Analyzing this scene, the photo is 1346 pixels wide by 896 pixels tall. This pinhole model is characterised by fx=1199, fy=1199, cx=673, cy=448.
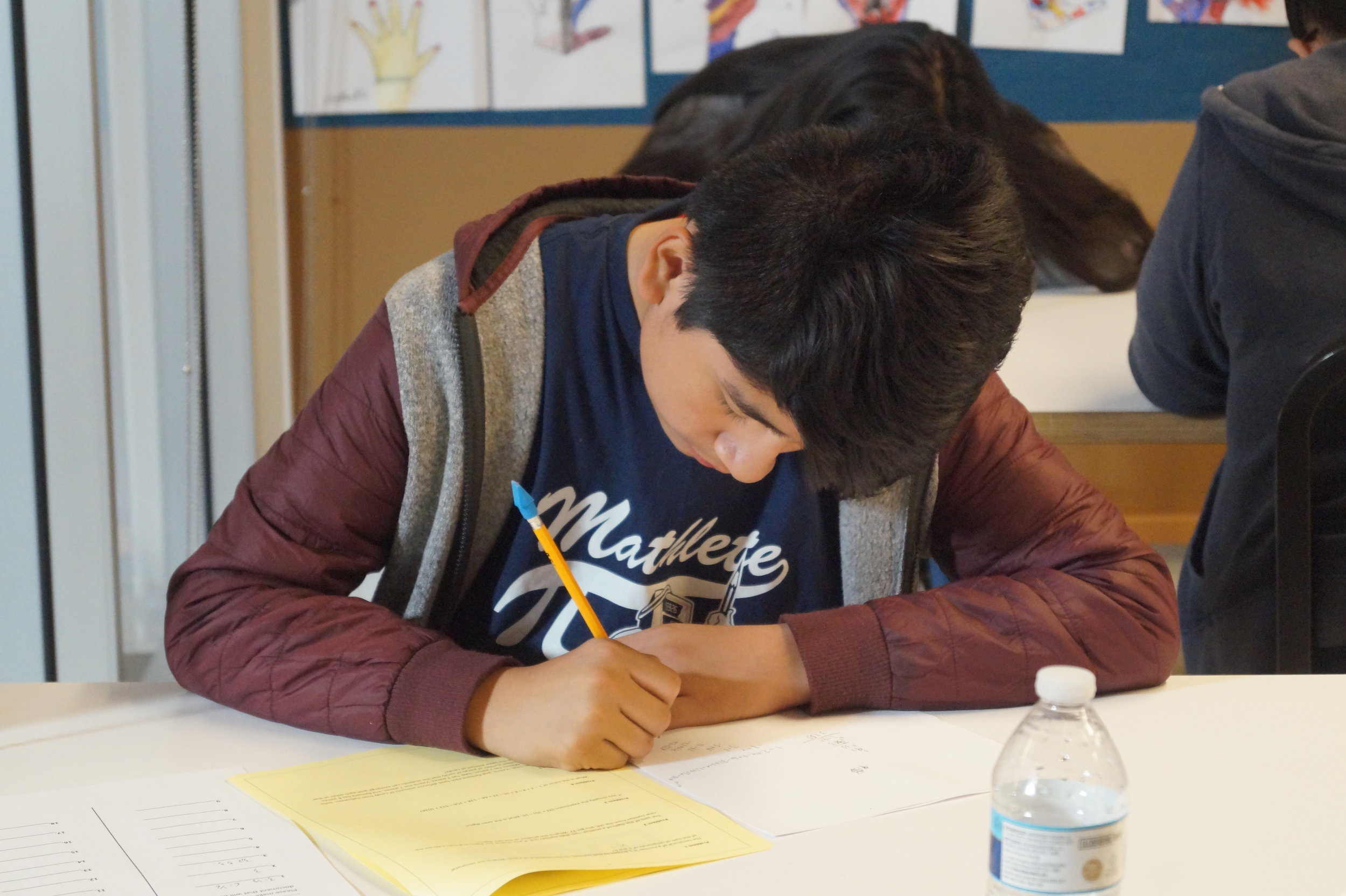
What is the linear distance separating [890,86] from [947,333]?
1.51 meters

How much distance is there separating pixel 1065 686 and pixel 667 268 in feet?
1.53

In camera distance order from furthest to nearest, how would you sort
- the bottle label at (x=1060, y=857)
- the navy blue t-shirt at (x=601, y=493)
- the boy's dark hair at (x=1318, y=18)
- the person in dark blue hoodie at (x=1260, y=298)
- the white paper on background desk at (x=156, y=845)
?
1. the boy's dark hair at (x=1318, y=18)
2. the person in dark blue hoodie at (x=1260, y=298)
3. the navy blue t-shirt at (x=601, y=493)
4. the white paper on background desk at (x=156, y=845)
5. the bottle label at (x=1060, y=857)

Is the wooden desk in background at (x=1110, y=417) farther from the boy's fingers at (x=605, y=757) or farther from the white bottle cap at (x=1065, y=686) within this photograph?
the white bottle cap at (x=1065, y=686)

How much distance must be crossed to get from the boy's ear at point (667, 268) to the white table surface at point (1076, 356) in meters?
0.87

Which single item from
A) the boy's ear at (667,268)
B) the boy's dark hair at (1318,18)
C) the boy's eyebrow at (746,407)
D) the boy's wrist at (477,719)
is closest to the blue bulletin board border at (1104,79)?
the boy's dark hair at (1318,18)

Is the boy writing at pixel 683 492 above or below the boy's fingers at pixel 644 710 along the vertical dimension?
above

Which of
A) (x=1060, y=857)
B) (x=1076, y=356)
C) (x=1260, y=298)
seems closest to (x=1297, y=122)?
(x=1260, y=298)

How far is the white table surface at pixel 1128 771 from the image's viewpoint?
2.05 feet

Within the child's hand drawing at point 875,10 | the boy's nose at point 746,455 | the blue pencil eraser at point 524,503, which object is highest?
the child's hand drawing at point 875,10

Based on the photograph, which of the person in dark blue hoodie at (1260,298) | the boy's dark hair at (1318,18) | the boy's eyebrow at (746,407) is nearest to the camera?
the boy's eyebrow at (746,407)

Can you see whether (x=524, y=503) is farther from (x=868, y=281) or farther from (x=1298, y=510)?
(x=1298, y=510)

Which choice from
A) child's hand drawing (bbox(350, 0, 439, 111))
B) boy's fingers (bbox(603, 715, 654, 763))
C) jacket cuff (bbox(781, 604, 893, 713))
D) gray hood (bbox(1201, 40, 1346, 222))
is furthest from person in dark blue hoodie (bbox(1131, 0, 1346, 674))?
child's hand drawing (bbox(350, 0, 439, 111))

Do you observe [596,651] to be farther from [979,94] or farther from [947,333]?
[979,94]

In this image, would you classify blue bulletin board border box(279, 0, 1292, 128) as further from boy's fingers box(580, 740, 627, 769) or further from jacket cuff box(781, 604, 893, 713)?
boy's fingers box(580, 740, 627, 769)
